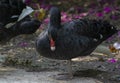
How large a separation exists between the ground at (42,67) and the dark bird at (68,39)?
30cm

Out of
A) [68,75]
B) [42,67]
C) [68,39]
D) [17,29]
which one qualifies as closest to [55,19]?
[68,39]

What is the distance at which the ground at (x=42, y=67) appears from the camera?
18.9 feet

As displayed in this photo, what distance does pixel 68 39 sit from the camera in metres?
5.57

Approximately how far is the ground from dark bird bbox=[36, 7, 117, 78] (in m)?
0.30

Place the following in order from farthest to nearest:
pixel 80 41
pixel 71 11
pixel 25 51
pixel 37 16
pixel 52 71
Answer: pixel 71 11
pixel 37 16
pixel 25 51
pixel 52 71
pixel 80 41

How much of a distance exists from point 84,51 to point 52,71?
0.75m

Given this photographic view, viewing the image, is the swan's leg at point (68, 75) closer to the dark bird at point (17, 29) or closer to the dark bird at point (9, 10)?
the dark bird at point (17, 29)

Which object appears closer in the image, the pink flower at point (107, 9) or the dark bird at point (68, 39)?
the dark bird at point (68, 39)

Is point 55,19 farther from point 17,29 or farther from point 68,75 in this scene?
point 17,29

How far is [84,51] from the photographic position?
564 centimetres

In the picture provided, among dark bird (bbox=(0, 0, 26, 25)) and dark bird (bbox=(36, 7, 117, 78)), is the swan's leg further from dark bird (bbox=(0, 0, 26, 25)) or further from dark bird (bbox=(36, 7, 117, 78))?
dark bird (bbox=(0, 0, 26, 25))

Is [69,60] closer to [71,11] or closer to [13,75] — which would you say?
[13,75]

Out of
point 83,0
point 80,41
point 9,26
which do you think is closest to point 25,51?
point 9,26

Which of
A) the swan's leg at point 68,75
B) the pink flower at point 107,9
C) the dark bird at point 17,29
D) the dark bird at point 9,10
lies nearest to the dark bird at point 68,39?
the swan's leg at point 68,75
